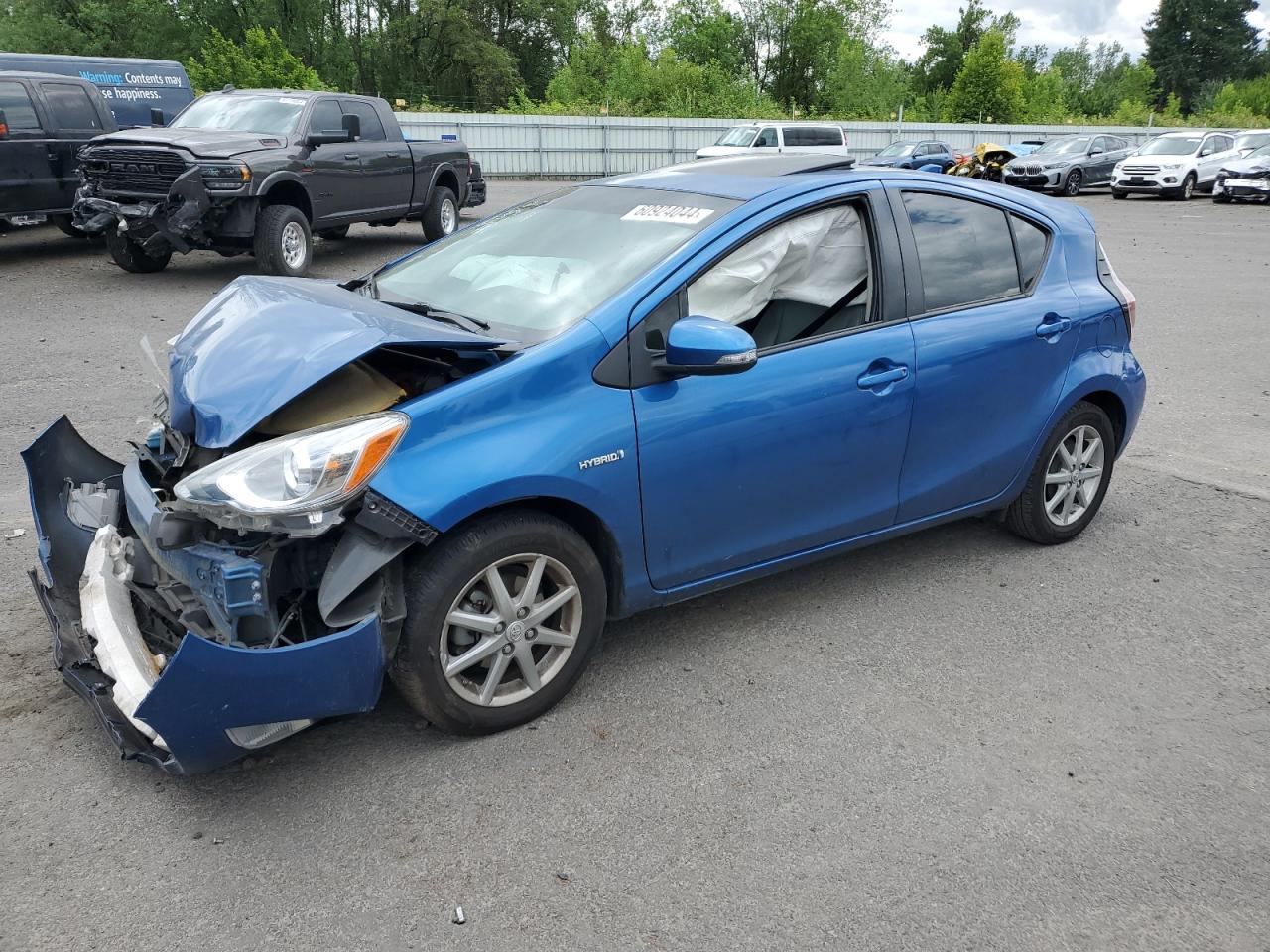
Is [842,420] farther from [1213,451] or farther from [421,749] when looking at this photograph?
[1213,451]

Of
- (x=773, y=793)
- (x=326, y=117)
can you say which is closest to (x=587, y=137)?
(x=326, y=117)

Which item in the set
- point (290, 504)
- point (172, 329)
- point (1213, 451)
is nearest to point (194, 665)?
point (290, 504)

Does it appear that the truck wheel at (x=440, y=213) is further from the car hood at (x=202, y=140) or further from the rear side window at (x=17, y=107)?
the rear side window at (x=17, y=107)

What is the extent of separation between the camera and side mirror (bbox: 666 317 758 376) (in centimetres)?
322

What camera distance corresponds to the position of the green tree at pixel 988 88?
1929 inches

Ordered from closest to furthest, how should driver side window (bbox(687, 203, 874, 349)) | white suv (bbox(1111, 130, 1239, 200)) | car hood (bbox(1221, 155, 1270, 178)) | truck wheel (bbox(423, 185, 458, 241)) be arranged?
driver side window (bbox(687, 203, 874, 349)), truck wheel (bbox(423, 185, 458, 241)), car hood (bbox(1221, 155, 1270, 178)), white suv (bbox(1111, 130, 1239, 200))

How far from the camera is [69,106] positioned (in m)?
12.3

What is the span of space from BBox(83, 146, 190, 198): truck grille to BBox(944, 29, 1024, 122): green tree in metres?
46.0

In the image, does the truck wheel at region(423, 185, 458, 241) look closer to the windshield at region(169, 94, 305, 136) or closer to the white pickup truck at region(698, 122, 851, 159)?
the windshield at region(169, 94, 305, 136)

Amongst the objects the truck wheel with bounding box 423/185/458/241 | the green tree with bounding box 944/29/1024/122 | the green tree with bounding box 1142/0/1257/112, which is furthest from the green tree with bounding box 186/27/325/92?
the green tree with bounding box 1142/0/1257/112

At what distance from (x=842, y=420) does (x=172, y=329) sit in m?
7.15

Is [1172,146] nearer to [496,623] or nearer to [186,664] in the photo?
[496,623]

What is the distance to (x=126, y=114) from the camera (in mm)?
18406

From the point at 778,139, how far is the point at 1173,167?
977 cm
